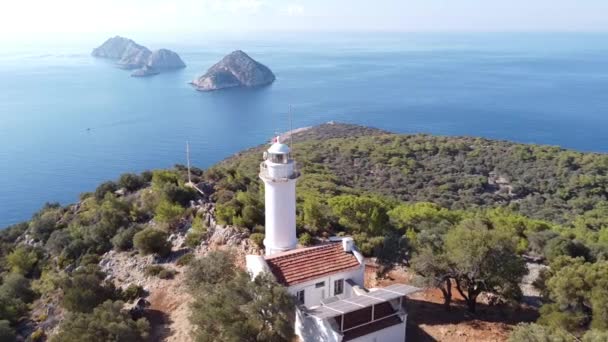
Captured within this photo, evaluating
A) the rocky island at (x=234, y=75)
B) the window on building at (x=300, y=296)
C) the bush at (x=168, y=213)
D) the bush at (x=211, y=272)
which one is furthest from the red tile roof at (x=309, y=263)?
the rocky island at (x=234, y=75)

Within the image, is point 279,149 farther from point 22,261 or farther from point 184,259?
point 22,261

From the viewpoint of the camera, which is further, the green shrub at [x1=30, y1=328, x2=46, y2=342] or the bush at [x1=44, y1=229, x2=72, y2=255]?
the bush at [x1=44, y1=229, x2=72, y2=255]

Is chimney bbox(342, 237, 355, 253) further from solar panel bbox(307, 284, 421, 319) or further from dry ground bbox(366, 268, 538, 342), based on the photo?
dry ground bbox(366, 268, 538, 342)

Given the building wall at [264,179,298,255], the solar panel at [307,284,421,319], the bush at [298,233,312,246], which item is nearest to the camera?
the solar panel at [307,284,421,319]

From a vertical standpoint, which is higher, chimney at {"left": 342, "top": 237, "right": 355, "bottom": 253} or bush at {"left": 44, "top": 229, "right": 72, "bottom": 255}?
chimney at {"left": 342, "top": 237, "right": 355, "bottom": 253}

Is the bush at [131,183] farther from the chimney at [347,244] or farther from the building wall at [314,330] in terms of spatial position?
the building wall at [314,330]

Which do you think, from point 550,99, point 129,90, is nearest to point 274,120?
point 129,90

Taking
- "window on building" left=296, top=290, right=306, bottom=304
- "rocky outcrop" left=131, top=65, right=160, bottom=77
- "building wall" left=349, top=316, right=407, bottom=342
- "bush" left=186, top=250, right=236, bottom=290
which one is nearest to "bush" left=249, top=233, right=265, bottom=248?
"bush" left=186, top=250, right=236, bottom=290
